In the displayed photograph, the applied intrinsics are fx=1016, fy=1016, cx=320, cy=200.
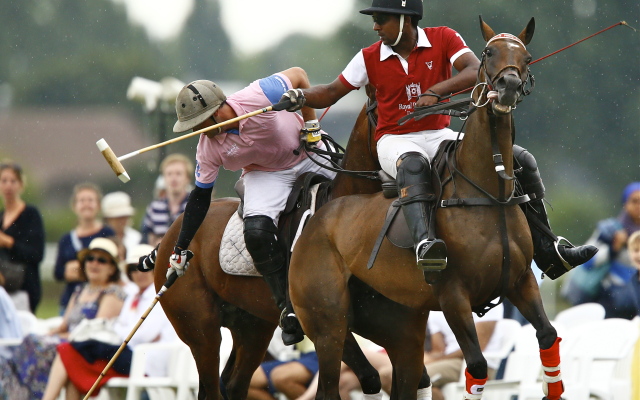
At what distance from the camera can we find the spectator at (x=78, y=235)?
9602 millimetres

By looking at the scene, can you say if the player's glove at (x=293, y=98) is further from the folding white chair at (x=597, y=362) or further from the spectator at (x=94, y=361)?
the spectator at (x=94, y=361)

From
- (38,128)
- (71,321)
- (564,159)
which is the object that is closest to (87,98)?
(38,128)

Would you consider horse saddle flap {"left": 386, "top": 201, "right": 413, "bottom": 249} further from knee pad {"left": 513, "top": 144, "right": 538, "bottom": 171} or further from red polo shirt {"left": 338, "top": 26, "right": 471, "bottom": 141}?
knee pad {"left": 513, "top": 144, "right": 538, "bottom": 171}

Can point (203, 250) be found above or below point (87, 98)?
below

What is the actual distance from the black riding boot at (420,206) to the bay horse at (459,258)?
0.11 meters

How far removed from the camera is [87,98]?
525 inches

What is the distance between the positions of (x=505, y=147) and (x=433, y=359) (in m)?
2.75

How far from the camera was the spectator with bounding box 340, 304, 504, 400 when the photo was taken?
23.9 feet

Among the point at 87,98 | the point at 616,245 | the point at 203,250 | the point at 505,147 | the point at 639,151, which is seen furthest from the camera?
the point at 87,98

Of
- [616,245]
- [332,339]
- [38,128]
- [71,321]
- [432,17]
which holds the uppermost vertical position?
[432,17]

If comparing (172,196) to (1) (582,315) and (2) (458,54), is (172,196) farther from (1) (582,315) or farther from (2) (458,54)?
(2) (458,54)

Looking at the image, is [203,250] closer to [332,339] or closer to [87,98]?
[332,339]

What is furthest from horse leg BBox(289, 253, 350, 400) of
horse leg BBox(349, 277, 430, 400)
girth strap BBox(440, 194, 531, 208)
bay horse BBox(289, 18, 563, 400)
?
girth strap BBox(440, 194, 531, 208)

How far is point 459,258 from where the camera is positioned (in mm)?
5141
